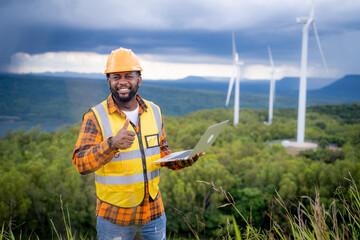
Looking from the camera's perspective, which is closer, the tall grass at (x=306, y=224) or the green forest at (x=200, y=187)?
the tall grass at (x=306, y=224)

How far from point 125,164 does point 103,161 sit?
389mm

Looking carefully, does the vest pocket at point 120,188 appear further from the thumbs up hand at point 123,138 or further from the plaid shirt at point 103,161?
the thumbs up hand at point 123,138

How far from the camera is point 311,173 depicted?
121ft

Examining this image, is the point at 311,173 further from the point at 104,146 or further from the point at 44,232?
the point at 104,146

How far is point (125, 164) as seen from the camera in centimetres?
349

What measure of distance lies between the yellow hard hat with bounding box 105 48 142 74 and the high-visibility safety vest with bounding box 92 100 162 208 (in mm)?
396

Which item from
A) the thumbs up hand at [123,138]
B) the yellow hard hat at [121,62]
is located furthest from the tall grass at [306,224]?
the yellow hard hat at [121,62]

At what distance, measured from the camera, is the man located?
3.47m

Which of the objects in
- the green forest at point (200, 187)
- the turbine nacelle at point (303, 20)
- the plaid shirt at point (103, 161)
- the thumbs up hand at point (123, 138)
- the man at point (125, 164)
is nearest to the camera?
the thumbs up hand at point (123, 138)

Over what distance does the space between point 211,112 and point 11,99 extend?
2814 inches

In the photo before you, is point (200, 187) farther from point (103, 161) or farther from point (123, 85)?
point (103, 161)

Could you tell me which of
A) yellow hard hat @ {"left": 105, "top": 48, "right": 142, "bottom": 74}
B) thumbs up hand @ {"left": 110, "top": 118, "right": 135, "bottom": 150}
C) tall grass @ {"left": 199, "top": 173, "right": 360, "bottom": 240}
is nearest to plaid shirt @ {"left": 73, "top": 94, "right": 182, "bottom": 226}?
thumbs up hand @ {"left": 110, "top": 118, "right": 135, "bottom": 150}

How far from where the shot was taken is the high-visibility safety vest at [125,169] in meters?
3.48

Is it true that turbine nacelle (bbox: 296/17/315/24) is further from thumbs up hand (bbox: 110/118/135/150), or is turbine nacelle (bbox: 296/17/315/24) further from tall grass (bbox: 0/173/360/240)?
thumbs up hand (bbox: 110/118/135/150)
